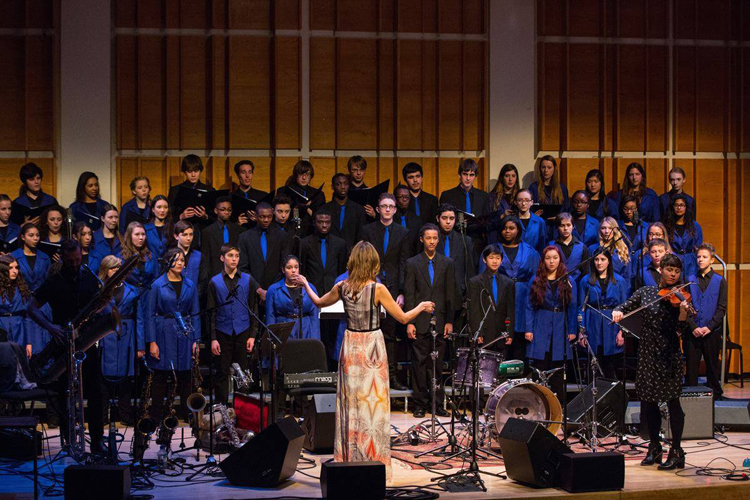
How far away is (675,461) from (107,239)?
5.09 meters

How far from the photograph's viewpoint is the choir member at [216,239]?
834 centimetres

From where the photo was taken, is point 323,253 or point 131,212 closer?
point 323,253

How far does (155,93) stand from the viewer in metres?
9.95

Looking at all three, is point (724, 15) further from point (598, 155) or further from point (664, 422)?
point (664, 422)

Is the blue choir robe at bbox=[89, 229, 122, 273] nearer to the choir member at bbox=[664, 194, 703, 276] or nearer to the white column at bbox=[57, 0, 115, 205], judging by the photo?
the white column at bbox=[57, 0, 115, 205]

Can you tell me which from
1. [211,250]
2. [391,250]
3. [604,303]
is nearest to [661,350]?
[604,303]

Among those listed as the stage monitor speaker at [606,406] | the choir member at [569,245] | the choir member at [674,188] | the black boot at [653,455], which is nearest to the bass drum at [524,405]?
the stage monitor speaker at [606,406]

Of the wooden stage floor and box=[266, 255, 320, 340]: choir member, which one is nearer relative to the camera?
the wooden stage floor

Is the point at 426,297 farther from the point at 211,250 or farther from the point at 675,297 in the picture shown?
the point at 675,297

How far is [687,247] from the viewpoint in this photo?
9281 millimetres

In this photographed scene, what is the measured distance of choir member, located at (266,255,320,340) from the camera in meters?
7.84

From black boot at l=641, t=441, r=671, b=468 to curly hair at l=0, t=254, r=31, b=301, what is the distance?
16.5ft

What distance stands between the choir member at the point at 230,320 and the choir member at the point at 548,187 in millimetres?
3402

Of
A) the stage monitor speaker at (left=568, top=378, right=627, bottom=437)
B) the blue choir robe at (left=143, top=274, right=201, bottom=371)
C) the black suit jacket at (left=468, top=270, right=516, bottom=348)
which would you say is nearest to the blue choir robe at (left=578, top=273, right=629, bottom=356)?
the black suit jacket at (left=468, top=270, right=516, bottom=348)
